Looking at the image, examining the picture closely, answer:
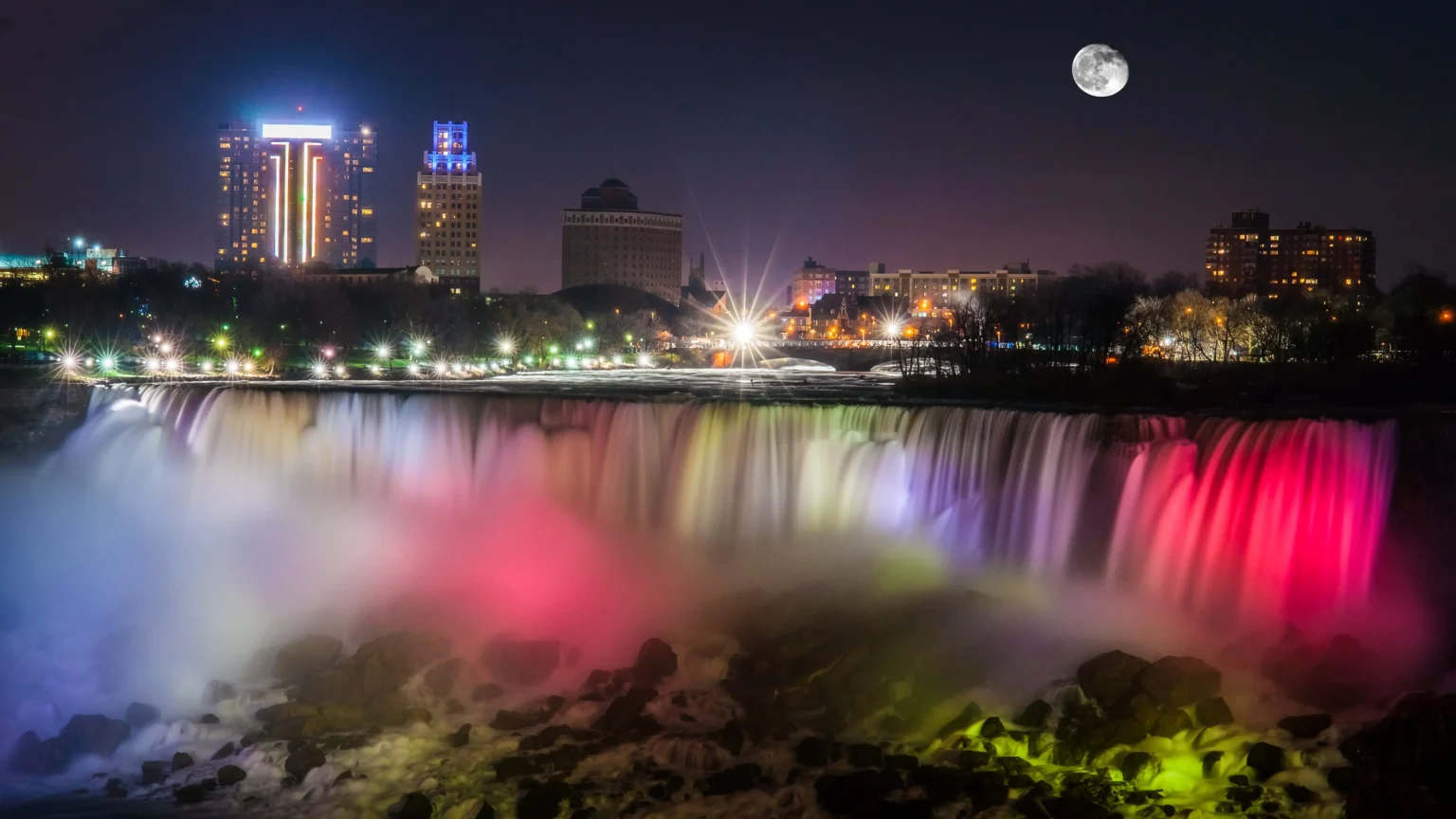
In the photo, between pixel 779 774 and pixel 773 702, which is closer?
pixel 779 774

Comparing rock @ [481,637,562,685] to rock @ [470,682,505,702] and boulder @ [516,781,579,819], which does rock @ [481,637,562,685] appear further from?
boulder @ [516,781,579,819]

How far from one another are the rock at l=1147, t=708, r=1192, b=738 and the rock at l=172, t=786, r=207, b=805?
13.4 metres

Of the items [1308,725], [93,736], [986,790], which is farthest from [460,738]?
[1308,725]

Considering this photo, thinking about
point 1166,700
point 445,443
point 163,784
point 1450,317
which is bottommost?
point 163,784

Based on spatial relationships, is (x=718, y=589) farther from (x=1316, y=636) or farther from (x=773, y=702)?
(x=1316, y=636)

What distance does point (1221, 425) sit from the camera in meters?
23.9

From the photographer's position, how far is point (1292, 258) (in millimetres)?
133125

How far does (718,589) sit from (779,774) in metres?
8.22

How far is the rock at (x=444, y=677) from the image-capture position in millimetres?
21672

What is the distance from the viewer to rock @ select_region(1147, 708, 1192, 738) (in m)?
18.0

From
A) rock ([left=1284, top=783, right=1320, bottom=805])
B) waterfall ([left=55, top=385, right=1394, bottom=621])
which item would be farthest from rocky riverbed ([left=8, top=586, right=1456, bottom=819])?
waterfall ([left=55, top=385, right=1394, bottom=621])

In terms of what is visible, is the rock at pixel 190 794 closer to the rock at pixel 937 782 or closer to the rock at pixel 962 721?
the rock at pixel 937 782

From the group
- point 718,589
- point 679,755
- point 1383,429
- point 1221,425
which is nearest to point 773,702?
point 679,755

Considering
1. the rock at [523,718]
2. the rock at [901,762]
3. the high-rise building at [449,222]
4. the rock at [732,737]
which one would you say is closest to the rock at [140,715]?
the rock at [523,718]
